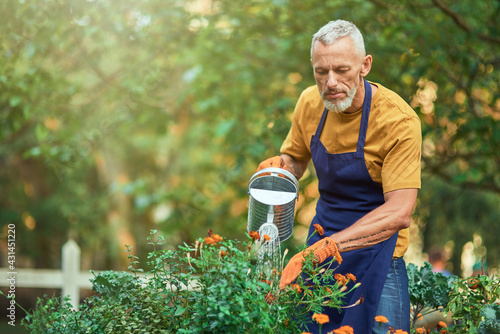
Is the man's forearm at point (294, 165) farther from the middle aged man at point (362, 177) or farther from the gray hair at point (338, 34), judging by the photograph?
the gray hair at point (338, 34)

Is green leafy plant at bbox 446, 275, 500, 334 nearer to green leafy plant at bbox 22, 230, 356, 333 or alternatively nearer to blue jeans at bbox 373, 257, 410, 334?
blue jeans at bbox 373, 257, 410, 334

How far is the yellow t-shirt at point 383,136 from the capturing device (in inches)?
78.7

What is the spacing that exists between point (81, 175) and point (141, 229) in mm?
1756

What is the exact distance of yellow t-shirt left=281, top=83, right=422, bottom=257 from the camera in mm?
1998

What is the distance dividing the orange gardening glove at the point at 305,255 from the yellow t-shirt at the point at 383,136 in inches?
11.8

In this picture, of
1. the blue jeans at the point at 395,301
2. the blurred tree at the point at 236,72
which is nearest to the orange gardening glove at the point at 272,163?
the blue jeans at the point at 395,301

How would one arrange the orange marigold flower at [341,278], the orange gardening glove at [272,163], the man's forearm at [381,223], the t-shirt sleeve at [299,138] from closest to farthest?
1. the orange marigold flower at [341,278]
2. the man's forearm at [381,223]
3. the orange gardening glove at [272,163]
4. the t-shirt sleeve at [299,138]

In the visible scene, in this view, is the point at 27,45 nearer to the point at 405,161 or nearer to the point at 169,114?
the point at 169,114

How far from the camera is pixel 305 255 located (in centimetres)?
184

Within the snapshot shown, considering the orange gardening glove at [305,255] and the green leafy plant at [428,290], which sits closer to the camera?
the orange gardening glove at [305,255]

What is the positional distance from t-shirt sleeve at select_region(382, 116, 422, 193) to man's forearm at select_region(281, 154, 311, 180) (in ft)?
1.64

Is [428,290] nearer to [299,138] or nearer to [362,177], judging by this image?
[362,177]

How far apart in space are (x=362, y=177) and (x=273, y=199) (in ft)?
1.14

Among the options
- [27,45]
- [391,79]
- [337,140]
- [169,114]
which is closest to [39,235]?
[169,114]
